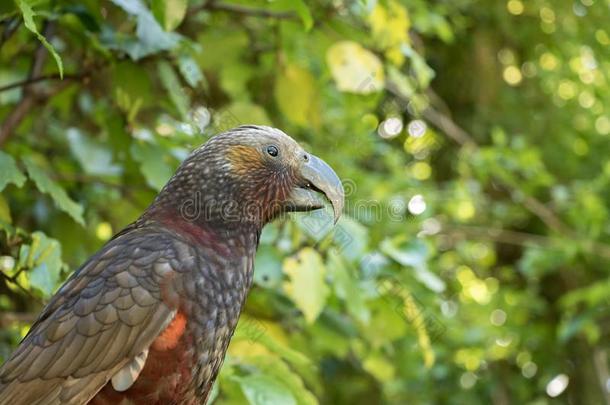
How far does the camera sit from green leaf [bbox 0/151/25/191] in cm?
279

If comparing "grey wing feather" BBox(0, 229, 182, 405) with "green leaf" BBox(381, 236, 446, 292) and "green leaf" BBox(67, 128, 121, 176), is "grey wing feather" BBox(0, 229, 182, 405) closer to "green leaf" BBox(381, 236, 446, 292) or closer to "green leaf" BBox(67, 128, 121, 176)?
"green leaf" BBox(67, 128, 121, 176)

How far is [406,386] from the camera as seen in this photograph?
6.37 m

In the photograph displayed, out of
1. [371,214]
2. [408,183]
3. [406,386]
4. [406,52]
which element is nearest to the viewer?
[406,52]

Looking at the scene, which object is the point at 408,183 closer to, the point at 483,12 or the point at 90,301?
the point at 483,12

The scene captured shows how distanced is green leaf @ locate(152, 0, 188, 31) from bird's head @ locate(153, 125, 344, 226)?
0.54 m

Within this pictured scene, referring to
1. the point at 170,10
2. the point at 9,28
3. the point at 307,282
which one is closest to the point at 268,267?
the point at 307,282

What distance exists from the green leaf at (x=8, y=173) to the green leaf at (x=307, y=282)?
1.07 m

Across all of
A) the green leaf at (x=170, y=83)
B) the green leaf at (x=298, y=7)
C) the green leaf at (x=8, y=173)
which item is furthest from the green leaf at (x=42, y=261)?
the green leaf at (x=298, y=7)

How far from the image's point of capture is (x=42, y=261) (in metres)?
2.83

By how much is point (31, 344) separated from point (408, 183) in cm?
376

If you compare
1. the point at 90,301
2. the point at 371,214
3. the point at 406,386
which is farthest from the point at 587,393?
the point at 90,301

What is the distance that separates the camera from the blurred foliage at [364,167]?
11.1 feet

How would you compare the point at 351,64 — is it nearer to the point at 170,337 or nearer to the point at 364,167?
the point at 170,337

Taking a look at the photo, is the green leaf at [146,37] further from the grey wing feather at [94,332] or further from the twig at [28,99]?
the grey wing feather at [94,332]
